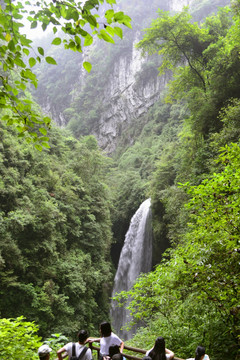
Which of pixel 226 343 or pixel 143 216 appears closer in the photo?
pixel 226 343

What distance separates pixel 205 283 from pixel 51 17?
312 centimetres

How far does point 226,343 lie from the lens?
340 cm

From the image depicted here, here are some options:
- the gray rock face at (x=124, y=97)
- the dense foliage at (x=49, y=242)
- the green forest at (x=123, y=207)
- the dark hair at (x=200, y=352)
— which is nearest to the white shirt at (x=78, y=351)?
the green forest at (x=123, y=207)

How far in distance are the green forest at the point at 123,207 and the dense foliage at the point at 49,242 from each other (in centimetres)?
5

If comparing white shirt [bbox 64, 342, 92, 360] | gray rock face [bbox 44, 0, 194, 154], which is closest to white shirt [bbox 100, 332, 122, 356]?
white shirt [bbox 64, 342, 92, 360]

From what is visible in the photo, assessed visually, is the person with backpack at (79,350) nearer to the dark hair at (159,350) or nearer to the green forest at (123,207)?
the green forest at (123,207)

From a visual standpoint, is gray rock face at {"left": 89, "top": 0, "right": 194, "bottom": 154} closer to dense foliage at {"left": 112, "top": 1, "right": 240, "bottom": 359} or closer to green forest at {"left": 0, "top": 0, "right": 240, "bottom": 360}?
green forest at {"left": 0, "top": 0, "right": 240, "bottom": 360}

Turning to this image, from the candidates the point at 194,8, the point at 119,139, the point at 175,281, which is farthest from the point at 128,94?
the point at 175,281

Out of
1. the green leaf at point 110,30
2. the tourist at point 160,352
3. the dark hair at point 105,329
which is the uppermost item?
the green leaf at point 110,30

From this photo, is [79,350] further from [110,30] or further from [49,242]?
[49,242]

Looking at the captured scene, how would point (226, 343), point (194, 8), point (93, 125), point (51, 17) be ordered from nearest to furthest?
point (51, 17) < point (226, 343) < point (194, 8) < point (93, 125)

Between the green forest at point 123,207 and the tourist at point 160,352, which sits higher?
the green forest at point 123,207

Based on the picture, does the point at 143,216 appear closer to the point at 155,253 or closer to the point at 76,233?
the point at 155,253

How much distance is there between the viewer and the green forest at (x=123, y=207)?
195cm
